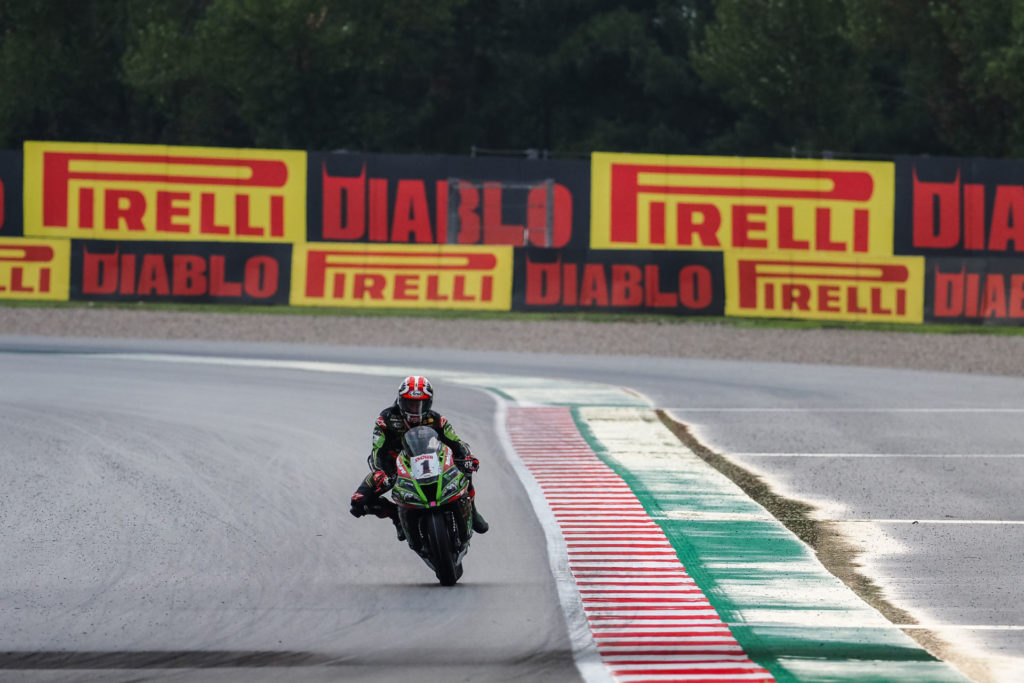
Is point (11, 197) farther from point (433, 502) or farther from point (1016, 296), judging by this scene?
point (433, 502)

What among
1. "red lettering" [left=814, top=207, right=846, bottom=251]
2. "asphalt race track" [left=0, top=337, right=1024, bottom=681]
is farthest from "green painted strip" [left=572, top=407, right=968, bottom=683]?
"red lettering" [left=814, top=207, right=846, bottom=251]

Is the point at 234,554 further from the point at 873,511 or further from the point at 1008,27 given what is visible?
the point at 1008,27

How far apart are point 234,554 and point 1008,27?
4335 cm

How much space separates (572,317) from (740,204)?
4.15 meters

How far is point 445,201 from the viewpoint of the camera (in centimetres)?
3091

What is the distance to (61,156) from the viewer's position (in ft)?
99.5

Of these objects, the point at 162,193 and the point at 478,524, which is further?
the point at 162,193

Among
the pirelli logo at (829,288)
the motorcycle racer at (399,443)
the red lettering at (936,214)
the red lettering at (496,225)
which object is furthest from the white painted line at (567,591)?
the red lettering at (936,214)

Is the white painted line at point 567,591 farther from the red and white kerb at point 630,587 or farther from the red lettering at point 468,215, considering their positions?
the red lettering at point 468,215

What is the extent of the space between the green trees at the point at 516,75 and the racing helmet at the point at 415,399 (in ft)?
142

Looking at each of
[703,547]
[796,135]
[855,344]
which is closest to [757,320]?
[855,344]

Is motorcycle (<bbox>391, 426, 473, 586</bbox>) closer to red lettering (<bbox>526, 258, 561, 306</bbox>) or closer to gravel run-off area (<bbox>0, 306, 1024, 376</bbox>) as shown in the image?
gravel run-off area (<bbox>0, 306, 1024, 376</bbox>)

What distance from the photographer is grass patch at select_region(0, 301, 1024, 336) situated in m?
29.2

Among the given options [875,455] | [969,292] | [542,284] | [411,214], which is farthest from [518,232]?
[875,455]
